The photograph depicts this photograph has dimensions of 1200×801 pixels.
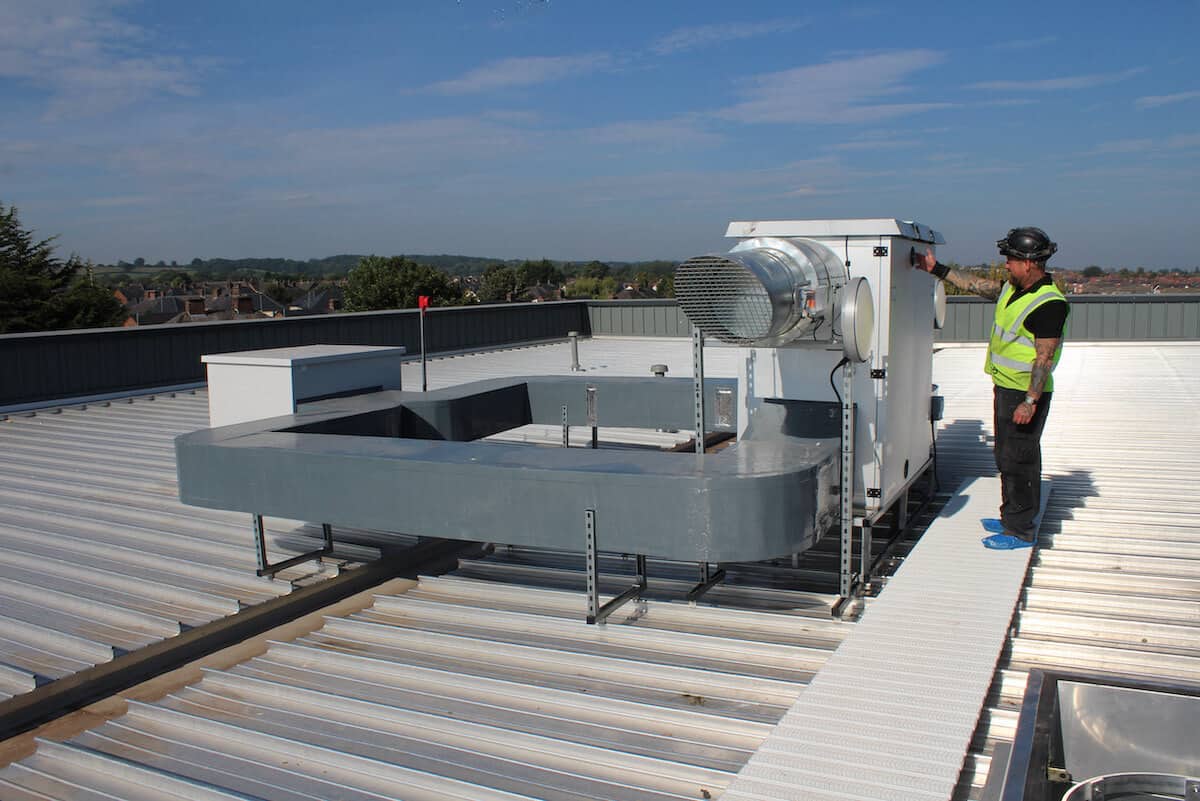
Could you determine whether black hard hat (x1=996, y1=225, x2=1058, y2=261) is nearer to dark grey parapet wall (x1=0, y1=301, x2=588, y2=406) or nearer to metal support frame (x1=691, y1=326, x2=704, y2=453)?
metal support frame (x1=691, y1=326, x2=704, y2=453)

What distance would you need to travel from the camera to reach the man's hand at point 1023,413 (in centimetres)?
488

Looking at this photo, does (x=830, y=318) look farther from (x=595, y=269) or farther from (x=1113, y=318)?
(x=595, y=269)

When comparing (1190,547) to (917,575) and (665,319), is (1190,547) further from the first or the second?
(665,319)

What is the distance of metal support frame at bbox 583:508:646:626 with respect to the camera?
13.3 feet

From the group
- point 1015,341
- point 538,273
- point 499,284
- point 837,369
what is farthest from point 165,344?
point 538,273

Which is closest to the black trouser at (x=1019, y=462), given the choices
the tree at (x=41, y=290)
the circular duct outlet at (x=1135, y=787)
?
the circular duct outlet at (x=1135, y=787)

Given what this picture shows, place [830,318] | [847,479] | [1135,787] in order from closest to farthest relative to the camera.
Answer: [1135,787], [847,479], [830,318]

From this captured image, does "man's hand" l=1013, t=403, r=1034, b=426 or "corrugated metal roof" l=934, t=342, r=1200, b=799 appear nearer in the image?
"corrugated metal roof" l=934, t=342, r=1200, b=799

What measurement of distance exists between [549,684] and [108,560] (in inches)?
118

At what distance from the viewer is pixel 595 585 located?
428 cm

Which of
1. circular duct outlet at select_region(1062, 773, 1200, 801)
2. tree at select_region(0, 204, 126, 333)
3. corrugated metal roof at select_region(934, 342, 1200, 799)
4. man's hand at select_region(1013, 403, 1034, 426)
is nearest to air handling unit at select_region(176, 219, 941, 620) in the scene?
man's hand at select_region(1013, 403, 1034, 426)

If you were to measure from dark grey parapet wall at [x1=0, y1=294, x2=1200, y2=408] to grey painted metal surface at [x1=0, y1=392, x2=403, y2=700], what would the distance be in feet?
10.6

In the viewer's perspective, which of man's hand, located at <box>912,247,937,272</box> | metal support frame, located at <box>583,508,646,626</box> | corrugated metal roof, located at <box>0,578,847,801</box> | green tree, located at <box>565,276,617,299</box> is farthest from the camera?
green tree, located at <box>565,276,617,299</box>

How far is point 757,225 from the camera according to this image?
4.98 meters
